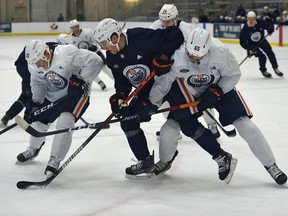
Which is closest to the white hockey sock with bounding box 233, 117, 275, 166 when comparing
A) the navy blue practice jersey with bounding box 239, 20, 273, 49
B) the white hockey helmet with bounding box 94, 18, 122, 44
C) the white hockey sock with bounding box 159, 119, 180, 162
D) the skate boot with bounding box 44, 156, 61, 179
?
the white hockey sock with bounding box 159, 119, 180, 162

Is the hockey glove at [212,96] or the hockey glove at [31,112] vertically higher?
the hockey glove at [212,96]

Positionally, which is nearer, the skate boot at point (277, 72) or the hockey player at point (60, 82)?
the hockey player at point (60, 82)

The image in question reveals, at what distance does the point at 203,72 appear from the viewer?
10.5 ft

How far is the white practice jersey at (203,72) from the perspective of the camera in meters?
3.14

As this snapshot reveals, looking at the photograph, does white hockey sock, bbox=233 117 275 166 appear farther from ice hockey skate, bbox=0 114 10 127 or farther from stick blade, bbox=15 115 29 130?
ice hockey skate, bbox=0 114 10 127

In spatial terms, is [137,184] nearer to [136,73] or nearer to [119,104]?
[119,104]

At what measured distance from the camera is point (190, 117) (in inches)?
129

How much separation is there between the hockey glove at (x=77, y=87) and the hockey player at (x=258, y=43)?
197 inches

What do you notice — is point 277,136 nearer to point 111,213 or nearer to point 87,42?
point 111,213

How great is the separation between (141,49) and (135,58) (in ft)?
0.20

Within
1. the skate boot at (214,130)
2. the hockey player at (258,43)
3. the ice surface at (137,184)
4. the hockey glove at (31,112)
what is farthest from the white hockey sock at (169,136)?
the hockey player at (258,43)

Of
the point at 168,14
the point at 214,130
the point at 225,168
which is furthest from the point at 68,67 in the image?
the point at 214,130

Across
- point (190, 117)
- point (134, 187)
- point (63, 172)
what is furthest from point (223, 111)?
point (63, 172)

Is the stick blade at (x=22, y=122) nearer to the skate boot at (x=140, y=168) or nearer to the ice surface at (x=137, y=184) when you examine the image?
the ice surface at (x=137, y=184)
